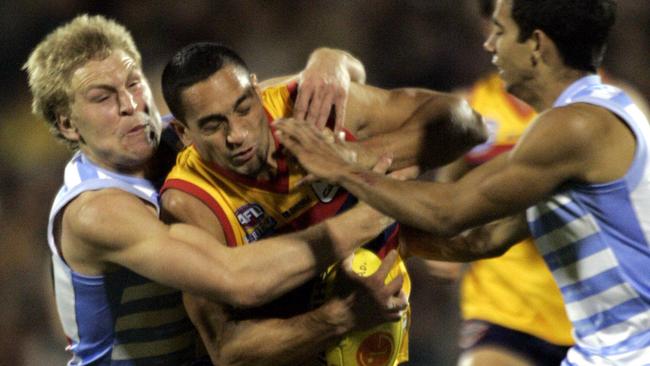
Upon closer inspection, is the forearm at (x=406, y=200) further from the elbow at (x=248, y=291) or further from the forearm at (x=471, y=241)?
the forearm at (x=471, y=241)

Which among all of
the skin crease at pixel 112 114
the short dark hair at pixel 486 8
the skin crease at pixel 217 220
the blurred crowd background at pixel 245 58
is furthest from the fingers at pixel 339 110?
the blurred crowd background at pixel 245 58

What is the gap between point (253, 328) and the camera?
3449mm

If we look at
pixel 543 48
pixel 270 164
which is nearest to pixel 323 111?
pixel 270 164

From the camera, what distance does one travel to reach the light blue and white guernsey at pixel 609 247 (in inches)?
120

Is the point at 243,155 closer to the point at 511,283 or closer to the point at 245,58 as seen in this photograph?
the point at 511,283

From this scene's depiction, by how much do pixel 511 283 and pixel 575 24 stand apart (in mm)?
1385

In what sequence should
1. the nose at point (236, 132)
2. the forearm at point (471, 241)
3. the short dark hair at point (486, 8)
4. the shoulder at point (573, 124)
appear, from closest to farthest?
1. the shoulder at point (573, 124)
2. the nose at point (236, 132)
3. the forearm at point (471, 241)
4. the short dark hair at point (486, 8)

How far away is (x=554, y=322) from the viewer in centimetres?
418

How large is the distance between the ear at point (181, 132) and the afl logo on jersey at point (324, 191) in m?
0.45

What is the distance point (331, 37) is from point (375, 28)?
0.94 feet

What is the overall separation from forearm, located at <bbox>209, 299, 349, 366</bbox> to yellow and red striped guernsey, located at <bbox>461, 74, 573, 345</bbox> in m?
1.10

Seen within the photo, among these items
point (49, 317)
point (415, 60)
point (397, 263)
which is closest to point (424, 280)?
point (415, 60)

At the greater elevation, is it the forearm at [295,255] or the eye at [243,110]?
the eye at [243,110]

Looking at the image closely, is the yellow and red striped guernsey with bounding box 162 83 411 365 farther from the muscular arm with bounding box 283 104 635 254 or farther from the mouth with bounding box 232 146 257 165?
the muscular arm with bounding box 283 104 635 254
